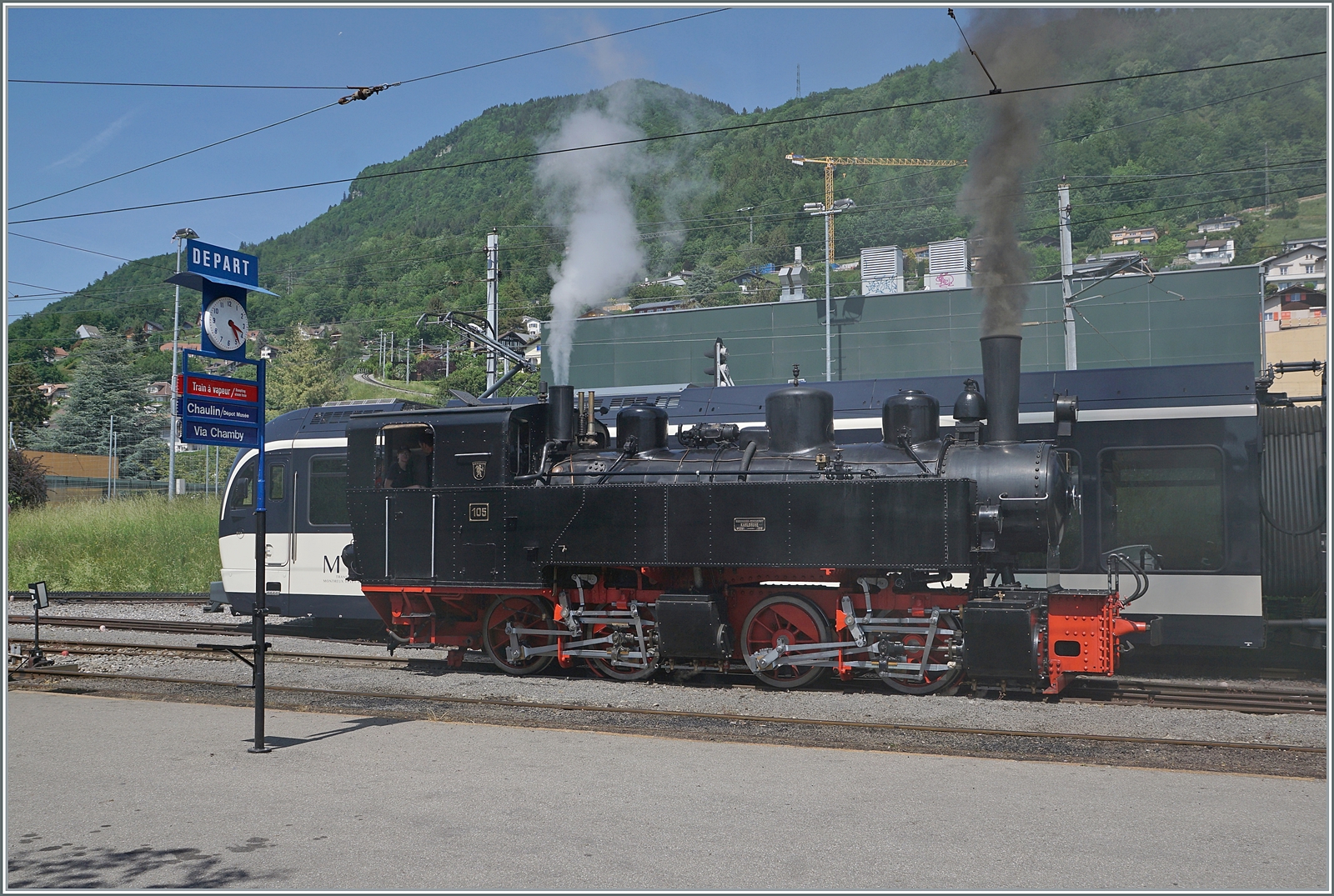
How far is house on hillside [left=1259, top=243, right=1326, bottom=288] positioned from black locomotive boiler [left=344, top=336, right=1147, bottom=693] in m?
95.3

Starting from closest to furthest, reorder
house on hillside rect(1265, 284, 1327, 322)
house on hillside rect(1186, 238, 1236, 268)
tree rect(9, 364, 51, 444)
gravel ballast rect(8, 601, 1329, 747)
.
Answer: gravel ballast rect(8, 601, 1329, 747) < house on hillside rect(1265, 284, 1327, 322) < tree rect(9, 364, 51, 444) < house on hillside rect(1186, 238, 1236, 268)

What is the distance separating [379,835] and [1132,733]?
6150 millimetres

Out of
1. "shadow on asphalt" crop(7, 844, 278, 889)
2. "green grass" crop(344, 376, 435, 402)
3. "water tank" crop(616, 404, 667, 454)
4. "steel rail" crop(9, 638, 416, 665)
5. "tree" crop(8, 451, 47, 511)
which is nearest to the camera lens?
"shadow on asphalt" crop(7, 844, 278, 889)

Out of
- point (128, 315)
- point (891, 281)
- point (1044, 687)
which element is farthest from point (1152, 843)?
point (128, 315)

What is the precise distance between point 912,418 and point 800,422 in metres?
1.17

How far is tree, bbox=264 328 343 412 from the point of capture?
58.4m

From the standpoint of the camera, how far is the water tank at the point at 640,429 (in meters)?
11.4

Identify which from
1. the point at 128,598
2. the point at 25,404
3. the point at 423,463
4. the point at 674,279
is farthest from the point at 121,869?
the point at 25,404

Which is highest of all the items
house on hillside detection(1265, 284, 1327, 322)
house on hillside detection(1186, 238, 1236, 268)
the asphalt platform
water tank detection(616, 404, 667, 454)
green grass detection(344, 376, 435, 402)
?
house on hillside detection(1186, 238, 1236, 268)

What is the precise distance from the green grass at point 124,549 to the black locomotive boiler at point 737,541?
528 inches

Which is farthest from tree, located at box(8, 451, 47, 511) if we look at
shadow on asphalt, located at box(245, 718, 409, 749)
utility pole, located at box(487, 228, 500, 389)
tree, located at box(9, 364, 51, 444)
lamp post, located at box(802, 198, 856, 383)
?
shadow on asphalt, located at box(245, 718, 409, 749)

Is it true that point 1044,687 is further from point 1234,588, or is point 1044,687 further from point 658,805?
point 658,805

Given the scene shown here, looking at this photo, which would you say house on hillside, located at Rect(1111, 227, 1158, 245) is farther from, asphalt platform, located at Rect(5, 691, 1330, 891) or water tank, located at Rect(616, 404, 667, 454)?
asphalt platform, located at Rect(5, 691, 1330, 891)

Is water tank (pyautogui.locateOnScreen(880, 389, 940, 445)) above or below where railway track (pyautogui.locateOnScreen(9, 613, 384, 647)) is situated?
above
